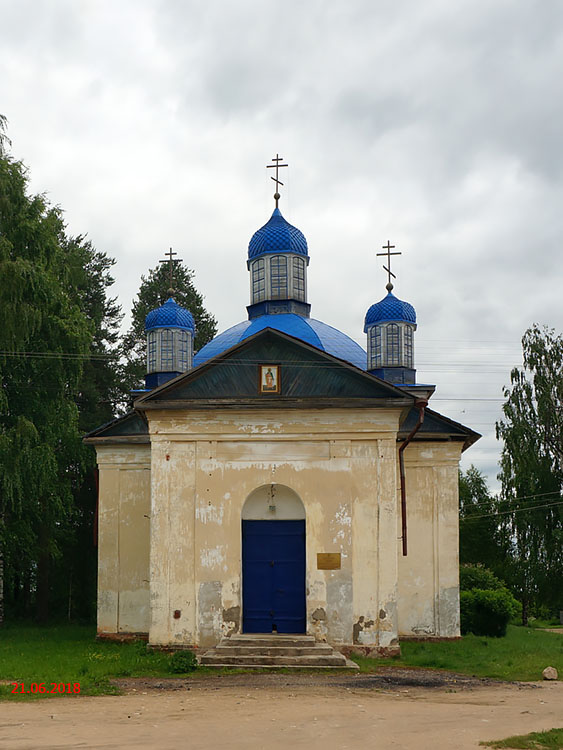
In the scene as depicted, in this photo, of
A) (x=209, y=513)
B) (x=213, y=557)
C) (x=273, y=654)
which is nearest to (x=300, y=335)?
(x=209, y=513)

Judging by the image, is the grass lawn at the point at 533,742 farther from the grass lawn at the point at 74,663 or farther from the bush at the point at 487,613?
the bush at the point at 487,613

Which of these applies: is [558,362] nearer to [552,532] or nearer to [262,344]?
[552,532]

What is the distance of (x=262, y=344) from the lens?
1767cm

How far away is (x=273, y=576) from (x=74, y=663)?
4244 mm

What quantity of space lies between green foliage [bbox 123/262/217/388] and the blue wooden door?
2182cm

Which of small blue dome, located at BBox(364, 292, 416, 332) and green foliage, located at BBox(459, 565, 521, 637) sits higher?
small blue dome, located at BBox(364, 292, 416, 332)

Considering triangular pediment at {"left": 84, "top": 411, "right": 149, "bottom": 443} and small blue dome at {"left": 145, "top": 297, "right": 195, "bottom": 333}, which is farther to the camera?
small blue dome at {"left": 145, "top": 297, "right": 195, "bottom": 333}

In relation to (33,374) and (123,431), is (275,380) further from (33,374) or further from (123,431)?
(33,374)

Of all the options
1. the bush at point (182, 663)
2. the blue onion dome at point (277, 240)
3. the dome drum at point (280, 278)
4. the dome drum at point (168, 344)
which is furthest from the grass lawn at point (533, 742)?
the blue onion dome at point (277, 240)

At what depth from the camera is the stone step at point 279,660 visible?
49.4 ft

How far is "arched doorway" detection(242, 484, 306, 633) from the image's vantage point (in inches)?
682

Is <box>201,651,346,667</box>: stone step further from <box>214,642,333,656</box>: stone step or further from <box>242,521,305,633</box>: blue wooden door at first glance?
<box>242,521,305,633</box>: blue wooden door
